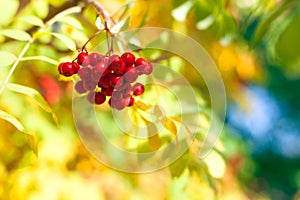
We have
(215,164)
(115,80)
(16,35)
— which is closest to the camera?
(115,80)

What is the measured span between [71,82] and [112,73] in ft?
2.87

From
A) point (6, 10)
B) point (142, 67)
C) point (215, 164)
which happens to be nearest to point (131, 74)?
point (142, 67)

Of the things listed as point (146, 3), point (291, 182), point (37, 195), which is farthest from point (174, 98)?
point (291, 182)

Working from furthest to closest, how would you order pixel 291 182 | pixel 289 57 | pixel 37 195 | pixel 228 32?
pixel 291 182 → pixel 37 195 → pixel 228 32 → pixel 289 57

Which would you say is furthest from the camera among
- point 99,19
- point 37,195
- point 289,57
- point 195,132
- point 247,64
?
point 247,64

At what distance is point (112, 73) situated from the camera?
3.04ft

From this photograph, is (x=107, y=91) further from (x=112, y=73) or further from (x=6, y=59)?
(x=6, y=59)

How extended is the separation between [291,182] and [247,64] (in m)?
4.03

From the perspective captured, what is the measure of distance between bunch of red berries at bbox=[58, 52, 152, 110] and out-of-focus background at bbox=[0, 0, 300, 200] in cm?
4

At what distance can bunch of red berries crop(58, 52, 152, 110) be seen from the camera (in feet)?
3.04

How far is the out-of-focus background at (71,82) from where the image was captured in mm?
969

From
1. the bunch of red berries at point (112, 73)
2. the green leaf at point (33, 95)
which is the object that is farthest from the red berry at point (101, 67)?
the green leaf at point (33, 95)

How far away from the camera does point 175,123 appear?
3.34 feet

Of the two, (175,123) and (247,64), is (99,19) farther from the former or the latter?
(247,64)
